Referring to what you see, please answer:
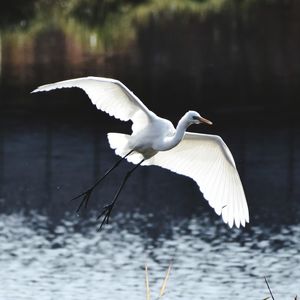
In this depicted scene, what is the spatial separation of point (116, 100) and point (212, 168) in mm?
1017

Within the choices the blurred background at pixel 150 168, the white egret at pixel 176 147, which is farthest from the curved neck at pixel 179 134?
the blurred background at pixel 150 168

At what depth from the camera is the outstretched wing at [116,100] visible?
9.66 m

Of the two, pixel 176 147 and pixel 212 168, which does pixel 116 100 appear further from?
pixel 212 168

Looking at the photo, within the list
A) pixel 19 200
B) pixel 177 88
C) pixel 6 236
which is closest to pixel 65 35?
pixel 177 88

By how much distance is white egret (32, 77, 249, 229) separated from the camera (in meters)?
9.70

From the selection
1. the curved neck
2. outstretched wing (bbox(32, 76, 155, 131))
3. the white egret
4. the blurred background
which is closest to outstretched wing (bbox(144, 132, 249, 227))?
the white egret

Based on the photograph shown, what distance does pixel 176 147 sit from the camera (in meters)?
10.5

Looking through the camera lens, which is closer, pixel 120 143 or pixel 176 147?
pixel 120 143

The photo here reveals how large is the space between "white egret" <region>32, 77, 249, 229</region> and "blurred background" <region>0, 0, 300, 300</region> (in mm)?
3019

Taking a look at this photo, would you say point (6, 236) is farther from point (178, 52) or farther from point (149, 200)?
point (178, 52)

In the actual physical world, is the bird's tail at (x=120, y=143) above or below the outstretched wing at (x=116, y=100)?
below

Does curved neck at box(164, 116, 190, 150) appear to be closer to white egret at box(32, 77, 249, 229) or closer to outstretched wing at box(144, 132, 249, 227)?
white egret at box(32, 77, 249, 229)

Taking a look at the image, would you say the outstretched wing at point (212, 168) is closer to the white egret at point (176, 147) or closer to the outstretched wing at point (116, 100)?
the white egret at point (176, 147)

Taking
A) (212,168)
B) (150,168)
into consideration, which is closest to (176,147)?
(212,168)
